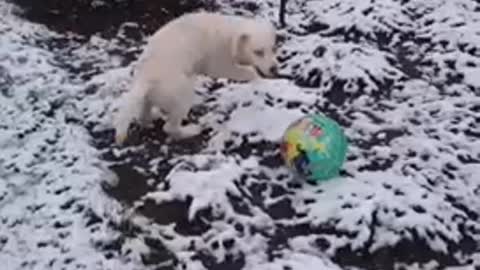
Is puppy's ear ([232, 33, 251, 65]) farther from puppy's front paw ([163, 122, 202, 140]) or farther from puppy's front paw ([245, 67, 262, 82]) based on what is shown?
puppy's front paw ([163, 122, 202, 140])

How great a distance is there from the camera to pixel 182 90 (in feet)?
12.0

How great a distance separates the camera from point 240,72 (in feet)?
13.2

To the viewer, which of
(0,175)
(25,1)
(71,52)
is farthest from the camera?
(25,1)

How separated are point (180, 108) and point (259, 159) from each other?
0.42 m

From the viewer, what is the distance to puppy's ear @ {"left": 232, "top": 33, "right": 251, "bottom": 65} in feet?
12.7

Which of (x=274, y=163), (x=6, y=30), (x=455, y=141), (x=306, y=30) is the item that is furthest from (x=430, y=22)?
(x=6, y=30)

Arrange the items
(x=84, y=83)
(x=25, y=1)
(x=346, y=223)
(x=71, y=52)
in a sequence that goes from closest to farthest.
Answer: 1. (x=346, y=223)
2. (x=84, y=83)
3. (x=71, y=52)
4. (x=25, y=1)

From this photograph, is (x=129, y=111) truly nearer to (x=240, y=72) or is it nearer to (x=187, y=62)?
(x=187, y=62)

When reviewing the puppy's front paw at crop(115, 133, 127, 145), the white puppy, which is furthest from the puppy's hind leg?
the puppy's front paw at crop(115, 133, 127, 145)

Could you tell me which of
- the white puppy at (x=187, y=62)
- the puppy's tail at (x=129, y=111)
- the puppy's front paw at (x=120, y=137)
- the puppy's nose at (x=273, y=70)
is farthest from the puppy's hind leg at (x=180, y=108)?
the puppy's nose at (x=273, y=70)

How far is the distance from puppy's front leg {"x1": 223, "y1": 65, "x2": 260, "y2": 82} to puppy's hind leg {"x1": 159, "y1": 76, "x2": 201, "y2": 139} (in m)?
0.29

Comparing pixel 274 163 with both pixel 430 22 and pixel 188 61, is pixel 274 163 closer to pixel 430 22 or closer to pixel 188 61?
pixel 188 61

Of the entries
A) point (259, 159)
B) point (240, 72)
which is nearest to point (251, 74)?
point (240, 72)

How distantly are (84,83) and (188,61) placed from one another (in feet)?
2.47
